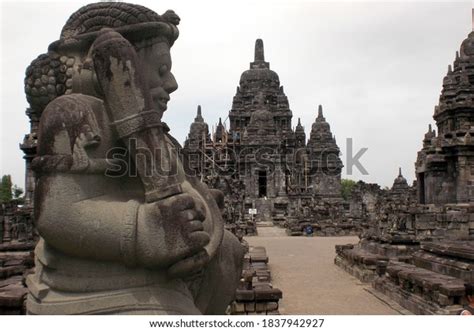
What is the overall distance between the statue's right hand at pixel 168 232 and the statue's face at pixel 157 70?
0.71m

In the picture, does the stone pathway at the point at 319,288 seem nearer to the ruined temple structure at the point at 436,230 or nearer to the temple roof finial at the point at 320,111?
the ruined temple structure at the point at 436,230

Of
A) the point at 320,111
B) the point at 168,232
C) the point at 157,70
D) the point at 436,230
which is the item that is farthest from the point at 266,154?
the point at 168,232

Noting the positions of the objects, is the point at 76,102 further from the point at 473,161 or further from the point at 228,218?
the point at 228,218

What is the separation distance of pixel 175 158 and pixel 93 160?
1.60 ft

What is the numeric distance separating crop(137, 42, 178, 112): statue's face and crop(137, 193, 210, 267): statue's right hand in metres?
0.71

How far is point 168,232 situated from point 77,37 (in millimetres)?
1344

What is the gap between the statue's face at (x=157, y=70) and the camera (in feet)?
10.1

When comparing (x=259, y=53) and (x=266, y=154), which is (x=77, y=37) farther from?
(x=259, y=53)

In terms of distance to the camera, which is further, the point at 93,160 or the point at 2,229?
the point at 2,229

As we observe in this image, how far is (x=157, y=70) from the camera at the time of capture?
311cm
